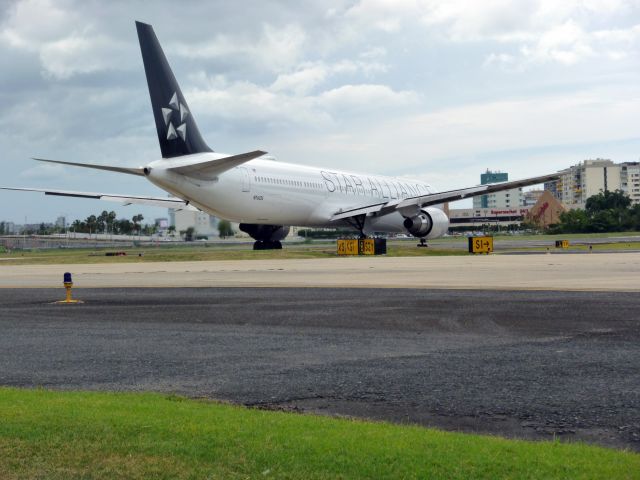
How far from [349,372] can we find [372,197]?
45928mm

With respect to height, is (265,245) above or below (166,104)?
below

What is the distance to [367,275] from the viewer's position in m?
29.8

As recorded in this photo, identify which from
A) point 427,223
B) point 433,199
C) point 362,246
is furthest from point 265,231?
point 433,199

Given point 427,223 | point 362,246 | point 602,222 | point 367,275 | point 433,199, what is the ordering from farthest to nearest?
point 602,222 < point 427,223 < point 433,199 < point 362,246 < point 367,275

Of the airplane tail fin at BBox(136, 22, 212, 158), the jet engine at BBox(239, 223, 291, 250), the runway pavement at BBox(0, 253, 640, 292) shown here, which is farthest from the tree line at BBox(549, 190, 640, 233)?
the airplane tail fin at BBox(136, 22, 212, 158)

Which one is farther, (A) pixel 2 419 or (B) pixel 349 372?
(B) pixel 349 372

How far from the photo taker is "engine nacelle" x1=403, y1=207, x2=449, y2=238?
177ft

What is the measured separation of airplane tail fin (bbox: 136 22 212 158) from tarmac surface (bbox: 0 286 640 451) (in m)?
20.9

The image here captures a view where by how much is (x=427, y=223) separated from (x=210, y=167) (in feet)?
60.9

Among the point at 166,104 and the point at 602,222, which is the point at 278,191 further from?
the point at 602,222

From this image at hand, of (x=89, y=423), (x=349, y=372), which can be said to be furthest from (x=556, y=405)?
(x=89, y=423)

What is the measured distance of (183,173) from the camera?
133 feet

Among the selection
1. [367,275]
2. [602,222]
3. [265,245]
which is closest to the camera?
[367,275]

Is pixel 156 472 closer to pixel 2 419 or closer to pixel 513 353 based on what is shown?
pixel 2 419
